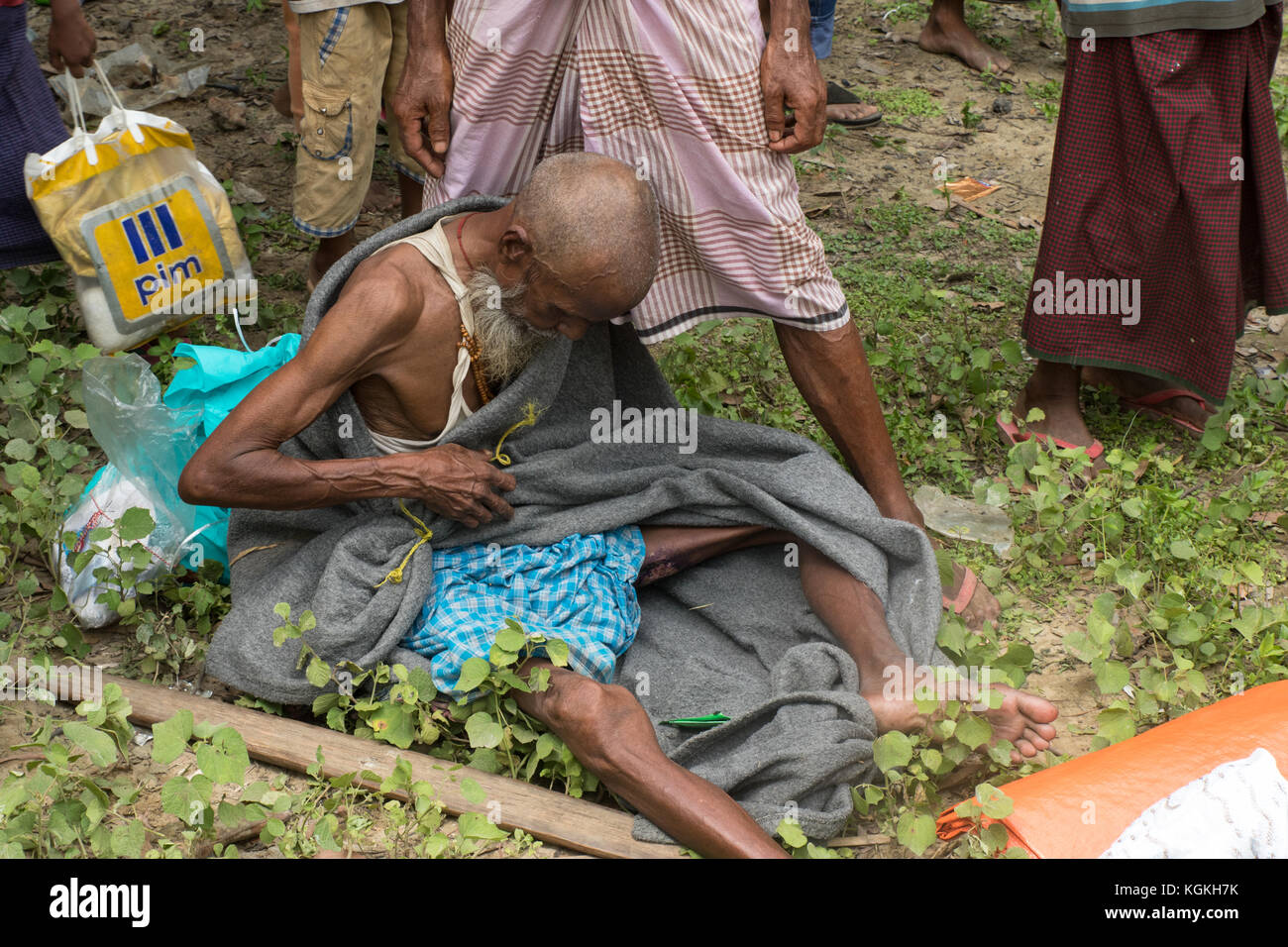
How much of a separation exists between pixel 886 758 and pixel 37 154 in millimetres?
3061

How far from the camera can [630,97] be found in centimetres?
293

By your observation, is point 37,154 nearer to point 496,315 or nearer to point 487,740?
point 496,315

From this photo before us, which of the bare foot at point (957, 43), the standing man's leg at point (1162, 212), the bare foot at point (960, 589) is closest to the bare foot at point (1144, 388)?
the standing man's leg at point (1162, 212)

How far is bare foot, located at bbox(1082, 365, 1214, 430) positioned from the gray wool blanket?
4.49 feet

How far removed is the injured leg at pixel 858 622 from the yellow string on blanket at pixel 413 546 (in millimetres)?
576

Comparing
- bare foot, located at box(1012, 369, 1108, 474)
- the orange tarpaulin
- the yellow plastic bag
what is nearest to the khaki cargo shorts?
the yellow plastic bag

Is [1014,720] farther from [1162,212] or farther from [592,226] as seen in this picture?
[1162,212]

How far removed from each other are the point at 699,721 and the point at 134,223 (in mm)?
2333

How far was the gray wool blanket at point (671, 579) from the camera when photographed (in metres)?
2.68

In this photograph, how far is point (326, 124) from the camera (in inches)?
159

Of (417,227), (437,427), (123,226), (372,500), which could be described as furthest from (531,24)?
(123,226)

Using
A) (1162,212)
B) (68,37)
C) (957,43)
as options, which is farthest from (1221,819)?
(957,43)

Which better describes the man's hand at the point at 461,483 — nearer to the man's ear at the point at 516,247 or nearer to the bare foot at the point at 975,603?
the man's ear at the point at 516,247

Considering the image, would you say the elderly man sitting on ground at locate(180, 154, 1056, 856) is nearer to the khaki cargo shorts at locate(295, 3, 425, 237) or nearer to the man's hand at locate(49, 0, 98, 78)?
the khaki cargo shorts at locate(295, 3, 425, 237)
